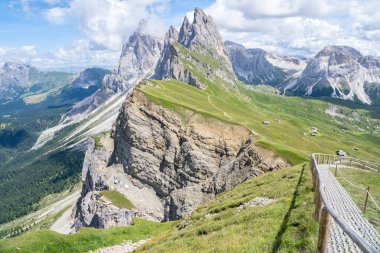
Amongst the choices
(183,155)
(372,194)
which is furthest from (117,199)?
(372,194)

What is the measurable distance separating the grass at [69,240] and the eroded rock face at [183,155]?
139ft

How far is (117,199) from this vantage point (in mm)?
107188

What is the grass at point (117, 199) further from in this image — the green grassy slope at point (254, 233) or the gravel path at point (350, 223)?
the gravel path at point (350, 223)

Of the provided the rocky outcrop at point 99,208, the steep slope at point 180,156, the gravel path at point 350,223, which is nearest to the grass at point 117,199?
the rocky outcrop at point 99,208

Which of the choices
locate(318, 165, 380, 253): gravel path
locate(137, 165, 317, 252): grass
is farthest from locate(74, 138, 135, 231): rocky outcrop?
locate(318, 165, 380, 253): gravel path

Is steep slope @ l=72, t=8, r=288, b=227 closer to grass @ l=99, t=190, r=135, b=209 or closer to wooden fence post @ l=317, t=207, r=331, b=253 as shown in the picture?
grass @ l=99, t=190, r=135, b=209

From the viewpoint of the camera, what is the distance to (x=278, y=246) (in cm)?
1814

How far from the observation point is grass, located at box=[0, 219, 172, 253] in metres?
43.8

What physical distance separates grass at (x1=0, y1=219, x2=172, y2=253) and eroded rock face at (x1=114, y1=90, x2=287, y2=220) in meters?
42.4

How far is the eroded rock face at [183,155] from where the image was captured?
94500 mm

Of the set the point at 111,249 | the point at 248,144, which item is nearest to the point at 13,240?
the point at 111,249

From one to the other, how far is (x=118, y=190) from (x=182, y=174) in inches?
895

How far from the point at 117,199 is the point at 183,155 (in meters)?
24.4

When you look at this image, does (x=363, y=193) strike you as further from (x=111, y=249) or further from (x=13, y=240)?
(x=13, y=240)
